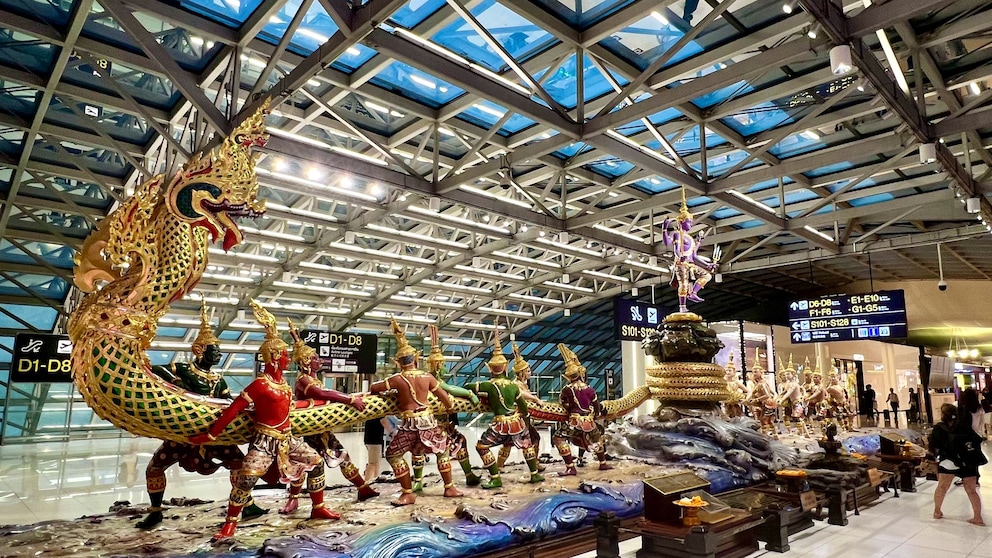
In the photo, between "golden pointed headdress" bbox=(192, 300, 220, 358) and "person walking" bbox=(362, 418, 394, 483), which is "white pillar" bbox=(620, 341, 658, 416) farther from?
"golden pointed headdress" bbox=(192, 300, 220, 358)

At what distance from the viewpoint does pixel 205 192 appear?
11.4 ft

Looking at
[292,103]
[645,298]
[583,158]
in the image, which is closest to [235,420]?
[292,103]

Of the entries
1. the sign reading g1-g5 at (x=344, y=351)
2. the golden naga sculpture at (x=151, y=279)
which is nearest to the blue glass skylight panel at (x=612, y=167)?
the sign reading g1-g5 at (x=344, y=351)

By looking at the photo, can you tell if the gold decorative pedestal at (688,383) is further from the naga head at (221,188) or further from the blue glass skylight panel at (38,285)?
the blue glass skylight panel at (38,285)

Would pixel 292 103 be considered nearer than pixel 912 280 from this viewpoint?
Yes

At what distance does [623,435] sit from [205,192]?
5429 mm

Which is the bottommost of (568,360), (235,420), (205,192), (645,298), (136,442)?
(136,442)

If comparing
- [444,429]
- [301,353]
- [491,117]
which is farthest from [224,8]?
[444,429]

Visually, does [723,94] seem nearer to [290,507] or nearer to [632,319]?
[632,319]

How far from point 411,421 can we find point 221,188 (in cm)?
206

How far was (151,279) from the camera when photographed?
3303 millimetres

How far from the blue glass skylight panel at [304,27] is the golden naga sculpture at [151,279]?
256 cm

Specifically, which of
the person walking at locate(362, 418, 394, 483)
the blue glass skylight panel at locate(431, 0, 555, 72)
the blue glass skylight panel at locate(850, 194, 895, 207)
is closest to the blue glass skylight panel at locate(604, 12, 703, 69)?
the blue glass skylight panel at locate(431, 0, 555, 72)

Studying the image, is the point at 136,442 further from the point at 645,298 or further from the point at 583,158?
the point at 645,298
